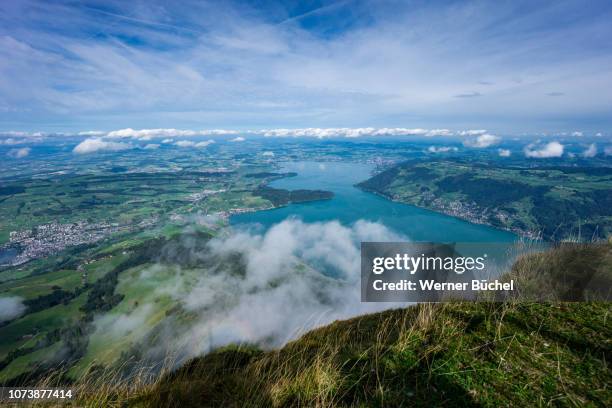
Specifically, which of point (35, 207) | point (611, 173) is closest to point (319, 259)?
point (35, 207)

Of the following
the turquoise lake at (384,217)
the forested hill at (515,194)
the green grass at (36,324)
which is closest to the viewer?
the green grass at (36,324)

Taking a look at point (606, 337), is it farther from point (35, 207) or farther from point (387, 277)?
point (35, 207)

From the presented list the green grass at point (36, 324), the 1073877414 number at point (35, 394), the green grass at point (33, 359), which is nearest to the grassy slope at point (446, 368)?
the 1073877414 number at point (35, 394)

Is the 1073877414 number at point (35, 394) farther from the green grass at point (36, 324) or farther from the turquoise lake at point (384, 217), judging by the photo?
the turquoise lake at point (384, 217)

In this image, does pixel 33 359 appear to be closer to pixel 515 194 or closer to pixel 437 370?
pixel 437 370

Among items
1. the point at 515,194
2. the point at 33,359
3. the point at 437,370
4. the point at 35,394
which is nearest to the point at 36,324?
the point at 33,359

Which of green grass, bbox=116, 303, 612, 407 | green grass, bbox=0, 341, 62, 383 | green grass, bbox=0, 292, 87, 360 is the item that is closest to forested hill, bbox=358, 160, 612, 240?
green grass, bbox=116, 303, 612, 407
